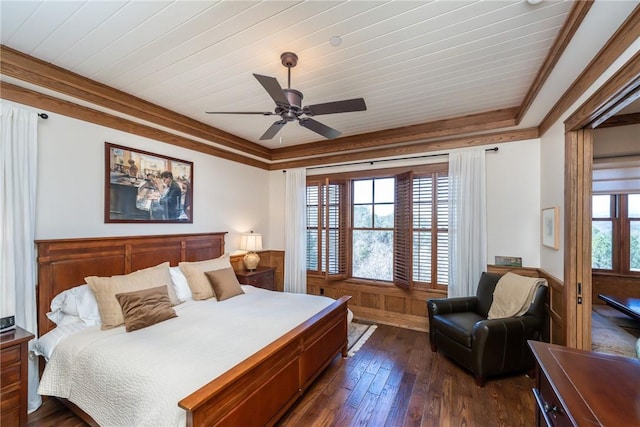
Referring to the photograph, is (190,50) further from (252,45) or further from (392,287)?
(392,287)

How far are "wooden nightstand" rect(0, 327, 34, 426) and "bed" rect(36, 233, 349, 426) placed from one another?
1.06 feet

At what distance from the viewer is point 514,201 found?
3.46m

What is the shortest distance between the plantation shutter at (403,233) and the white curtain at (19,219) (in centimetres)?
408

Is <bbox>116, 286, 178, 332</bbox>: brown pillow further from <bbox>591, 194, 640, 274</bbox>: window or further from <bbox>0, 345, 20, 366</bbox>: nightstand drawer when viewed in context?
<bbox>591, 194, 640, 274</bbox>: window

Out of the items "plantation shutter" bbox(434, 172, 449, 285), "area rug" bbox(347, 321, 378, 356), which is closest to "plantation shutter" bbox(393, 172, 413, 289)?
"plantation shutter" bbox(434, 172, 449, 285)

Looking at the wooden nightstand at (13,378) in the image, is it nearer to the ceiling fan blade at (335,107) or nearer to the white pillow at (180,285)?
the white pillow at (180,285)

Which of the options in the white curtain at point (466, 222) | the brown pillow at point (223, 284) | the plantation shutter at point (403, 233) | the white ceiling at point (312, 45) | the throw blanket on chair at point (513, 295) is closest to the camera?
the white ceiling at point (312, 45)

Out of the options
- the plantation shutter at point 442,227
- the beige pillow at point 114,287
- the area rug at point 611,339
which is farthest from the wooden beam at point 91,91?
the area rug at point 611,339

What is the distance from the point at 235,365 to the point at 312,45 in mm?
2306

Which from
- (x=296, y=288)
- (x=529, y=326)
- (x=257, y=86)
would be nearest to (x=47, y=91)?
(x=257, y=86)

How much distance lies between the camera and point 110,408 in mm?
1655

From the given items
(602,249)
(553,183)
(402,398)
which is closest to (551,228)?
(553,183)

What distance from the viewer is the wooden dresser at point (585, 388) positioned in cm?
91

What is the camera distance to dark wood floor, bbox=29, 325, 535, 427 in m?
2.13
